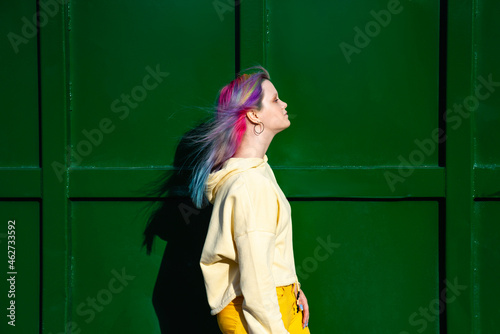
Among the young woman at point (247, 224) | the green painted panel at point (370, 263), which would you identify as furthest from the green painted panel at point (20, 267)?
the green painted panel at point (370, 263)

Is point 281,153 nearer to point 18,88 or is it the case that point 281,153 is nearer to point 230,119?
point 230,119

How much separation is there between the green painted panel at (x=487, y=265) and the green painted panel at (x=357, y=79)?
0.42 meters

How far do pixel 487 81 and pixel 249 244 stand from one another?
1.75 m

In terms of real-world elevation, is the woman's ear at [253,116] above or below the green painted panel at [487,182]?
above

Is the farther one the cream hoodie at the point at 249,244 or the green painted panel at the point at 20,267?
the green painted panel at the point at 20,267

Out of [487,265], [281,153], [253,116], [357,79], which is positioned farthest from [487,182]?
[253,116]

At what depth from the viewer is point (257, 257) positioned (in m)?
1.82

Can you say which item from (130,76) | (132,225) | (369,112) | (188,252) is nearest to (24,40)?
(130,76)

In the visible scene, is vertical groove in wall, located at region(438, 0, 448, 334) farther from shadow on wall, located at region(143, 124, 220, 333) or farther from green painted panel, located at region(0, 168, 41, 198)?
green painted panel, located at region(0, 168, 41, 198)

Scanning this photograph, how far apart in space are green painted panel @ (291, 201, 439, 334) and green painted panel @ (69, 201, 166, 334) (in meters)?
0.87

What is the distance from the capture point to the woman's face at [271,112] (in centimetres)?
214

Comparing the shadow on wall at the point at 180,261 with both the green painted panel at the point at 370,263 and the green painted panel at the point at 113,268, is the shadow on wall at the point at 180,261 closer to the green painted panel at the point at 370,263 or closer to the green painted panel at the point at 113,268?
the green painted panel at the point at 113,268

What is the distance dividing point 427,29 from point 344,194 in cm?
101

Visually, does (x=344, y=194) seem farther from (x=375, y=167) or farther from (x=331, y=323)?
(x=331, y=323)
